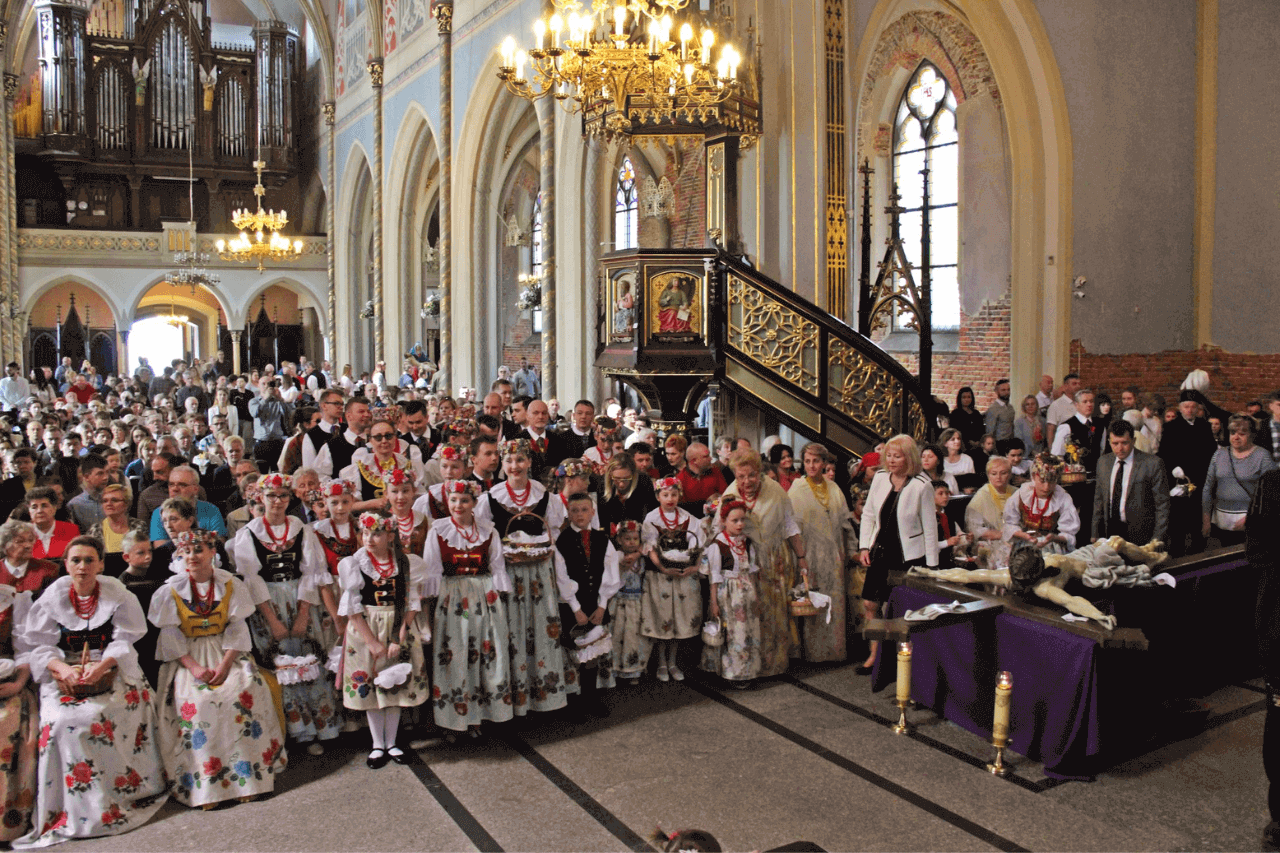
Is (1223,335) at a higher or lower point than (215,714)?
higher

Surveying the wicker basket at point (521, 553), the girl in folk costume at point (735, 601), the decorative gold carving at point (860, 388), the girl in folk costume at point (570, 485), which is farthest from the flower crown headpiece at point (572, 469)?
the decorative gold carving at point (860, 388)

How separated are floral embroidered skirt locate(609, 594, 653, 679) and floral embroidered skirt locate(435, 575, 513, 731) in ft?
3.31

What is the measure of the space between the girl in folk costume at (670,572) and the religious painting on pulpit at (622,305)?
166 inches

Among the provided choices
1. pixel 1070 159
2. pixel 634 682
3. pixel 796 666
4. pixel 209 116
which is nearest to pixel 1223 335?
pixel 1070 159

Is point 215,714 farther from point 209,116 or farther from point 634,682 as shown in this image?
point 209,116

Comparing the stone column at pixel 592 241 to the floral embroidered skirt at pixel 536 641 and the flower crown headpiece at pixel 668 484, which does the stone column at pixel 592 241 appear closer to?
the flower crown headpiece at pixel 668 484

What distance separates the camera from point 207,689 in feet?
16.1

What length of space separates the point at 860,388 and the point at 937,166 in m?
7.93

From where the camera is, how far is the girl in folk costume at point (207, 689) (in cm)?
488

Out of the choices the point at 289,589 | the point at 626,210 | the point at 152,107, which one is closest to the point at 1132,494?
the point at 289,589

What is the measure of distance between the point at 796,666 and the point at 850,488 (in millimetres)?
2052

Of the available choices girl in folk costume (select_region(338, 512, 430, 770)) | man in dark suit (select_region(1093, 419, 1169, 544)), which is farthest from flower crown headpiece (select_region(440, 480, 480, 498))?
man in dark suit (select_region(1093, 419, 1169, 544))

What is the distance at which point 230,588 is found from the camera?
16.5 ft

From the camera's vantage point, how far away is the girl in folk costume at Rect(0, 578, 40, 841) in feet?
15.0
